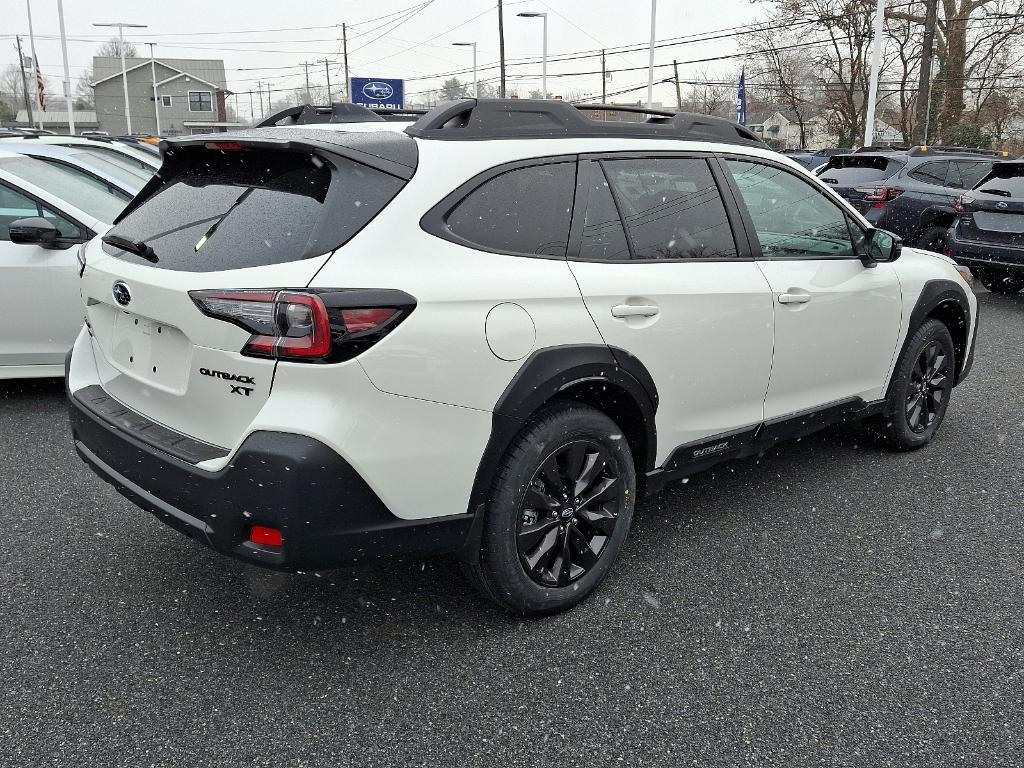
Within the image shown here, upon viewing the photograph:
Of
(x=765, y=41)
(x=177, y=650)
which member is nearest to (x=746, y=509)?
(x=177, y=650)

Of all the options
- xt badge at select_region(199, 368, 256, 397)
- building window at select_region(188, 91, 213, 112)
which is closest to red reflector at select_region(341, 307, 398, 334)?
xt badge at select_region(199, 368, 256, 397)

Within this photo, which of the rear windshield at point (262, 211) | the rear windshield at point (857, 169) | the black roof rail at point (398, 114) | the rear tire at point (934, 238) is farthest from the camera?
the rear windshield at point (857, 169)

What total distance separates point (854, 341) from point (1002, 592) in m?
1.30

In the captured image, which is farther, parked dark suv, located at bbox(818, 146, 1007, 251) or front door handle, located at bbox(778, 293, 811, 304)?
parked dark suv, located at bbox(818, 146, 1007, 251)

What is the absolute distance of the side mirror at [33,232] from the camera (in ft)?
17.3

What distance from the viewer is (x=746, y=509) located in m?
4.09

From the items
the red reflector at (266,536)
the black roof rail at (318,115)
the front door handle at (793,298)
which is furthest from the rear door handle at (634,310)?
the red reflector at (266,536)

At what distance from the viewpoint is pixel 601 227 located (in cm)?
308

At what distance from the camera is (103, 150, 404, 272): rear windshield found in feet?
8.20

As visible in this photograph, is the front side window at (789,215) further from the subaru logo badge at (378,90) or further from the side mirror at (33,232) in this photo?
the subaru logo badge at (378,90)

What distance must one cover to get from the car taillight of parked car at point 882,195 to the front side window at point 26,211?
1000 cm

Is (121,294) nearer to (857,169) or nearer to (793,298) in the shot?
(793,298)

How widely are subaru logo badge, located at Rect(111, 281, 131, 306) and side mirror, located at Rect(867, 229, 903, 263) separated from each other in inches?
126

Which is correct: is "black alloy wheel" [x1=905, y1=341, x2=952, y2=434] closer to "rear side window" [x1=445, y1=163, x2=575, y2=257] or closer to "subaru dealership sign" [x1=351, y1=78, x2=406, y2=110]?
"rear side window" [x1=445, y1=163, x2=575, y2=257]
